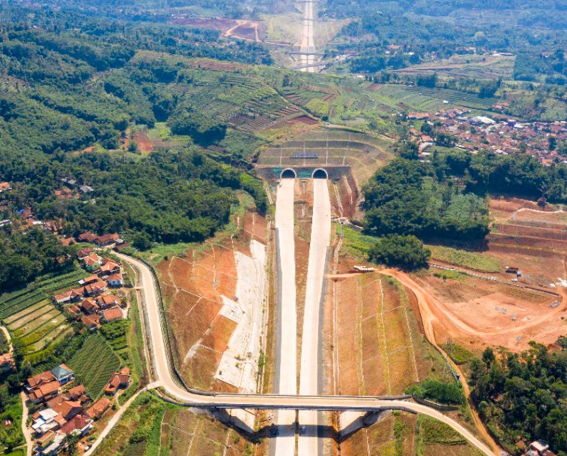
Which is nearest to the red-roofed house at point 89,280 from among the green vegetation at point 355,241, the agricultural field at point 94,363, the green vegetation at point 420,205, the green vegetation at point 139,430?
the agricultural field at point 94,363

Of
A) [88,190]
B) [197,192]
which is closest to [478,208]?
[197,192]

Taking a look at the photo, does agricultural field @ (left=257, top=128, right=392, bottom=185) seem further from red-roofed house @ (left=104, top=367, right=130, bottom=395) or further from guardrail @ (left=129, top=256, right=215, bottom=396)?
red-roofed house @ (left=104, top=367, right=130, bottom=395)

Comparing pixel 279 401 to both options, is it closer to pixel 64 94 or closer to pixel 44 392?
pixel 44 392

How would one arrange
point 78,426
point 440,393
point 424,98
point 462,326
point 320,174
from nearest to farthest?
point 78,426, point 440,393, point 462,326, point 320,174, point 424,98

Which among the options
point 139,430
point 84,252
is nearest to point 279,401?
point 139,430

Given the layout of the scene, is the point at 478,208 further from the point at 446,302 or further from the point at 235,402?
the point at 235,402
